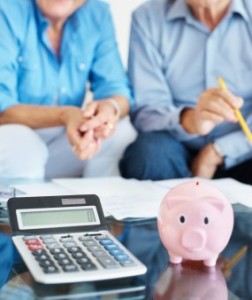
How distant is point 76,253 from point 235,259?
0.18 meters

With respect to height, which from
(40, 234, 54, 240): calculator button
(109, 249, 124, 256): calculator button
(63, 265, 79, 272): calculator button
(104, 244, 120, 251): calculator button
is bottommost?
(40, 234, 54, 240): calculator button

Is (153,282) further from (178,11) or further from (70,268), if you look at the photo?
(178,11)

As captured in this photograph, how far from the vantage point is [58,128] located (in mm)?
1301

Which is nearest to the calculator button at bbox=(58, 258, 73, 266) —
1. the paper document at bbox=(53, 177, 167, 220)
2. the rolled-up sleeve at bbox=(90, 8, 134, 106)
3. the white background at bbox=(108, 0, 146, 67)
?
the paper document at bbox=(53, 177, 167, 220)

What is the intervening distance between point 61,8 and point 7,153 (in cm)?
39

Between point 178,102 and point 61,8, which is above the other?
point 61,8

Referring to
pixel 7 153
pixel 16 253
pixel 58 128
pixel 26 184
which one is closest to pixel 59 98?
pixel 58 128

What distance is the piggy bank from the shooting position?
0.56 m

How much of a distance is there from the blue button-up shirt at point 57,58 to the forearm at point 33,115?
22mm

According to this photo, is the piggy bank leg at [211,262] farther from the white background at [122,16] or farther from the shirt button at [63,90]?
the white background at [122,16]

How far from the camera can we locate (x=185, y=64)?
1.34 meters

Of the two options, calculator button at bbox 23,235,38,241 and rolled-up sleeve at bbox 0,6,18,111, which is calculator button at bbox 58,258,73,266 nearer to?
calculator button at bbox 23,235,38,241

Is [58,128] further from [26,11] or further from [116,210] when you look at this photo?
[116,210]

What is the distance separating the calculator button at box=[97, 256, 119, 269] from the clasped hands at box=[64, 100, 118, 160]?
1.89 ft
